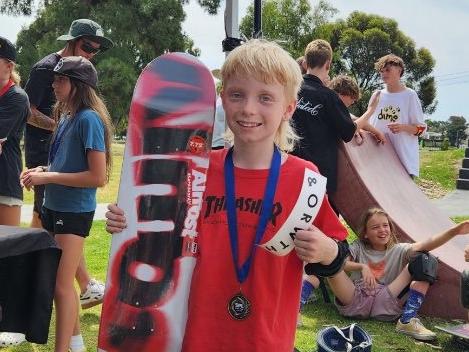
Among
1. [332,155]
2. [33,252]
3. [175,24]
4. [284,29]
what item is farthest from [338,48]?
[33,252]

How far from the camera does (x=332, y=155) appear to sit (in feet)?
14.6

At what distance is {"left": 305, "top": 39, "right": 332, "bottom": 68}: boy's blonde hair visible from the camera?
4.10 metres

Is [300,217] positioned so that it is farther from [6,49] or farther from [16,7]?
[16,7]

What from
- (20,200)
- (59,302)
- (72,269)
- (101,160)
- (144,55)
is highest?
(144,55)

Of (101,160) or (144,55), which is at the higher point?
(144,55)

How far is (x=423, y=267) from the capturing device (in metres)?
3.99

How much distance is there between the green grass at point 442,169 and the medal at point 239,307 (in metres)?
13.5

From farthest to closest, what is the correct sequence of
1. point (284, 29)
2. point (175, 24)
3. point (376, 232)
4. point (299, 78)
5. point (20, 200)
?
point (284, 29), point (175, 24), point (376, 232), point (20, 200), point (299, 78)

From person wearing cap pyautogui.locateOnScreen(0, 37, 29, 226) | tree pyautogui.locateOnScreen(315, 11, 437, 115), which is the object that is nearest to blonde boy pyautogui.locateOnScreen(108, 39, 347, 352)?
person wearing cap pyautogui.locateOnScreen(0, 37, 29, 226)

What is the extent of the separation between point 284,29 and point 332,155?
1265 inches

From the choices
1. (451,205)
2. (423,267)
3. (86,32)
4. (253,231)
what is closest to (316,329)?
(423,267)

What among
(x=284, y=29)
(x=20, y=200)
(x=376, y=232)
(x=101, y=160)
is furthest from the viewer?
(x=284, y=29)

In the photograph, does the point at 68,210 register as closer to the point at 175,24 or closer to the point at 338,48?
the point at 175,24

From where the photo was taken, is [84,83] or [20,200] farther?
[20,200]
